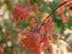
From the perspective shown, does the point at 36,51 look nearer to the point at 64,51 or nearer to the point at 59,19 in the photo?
the point at 64,51

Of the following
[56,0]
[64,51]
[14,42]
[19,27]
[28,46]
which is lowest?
[28,46]

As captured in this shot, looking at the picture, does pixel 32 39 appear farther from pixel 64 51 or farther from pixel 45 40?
pixel 64 51

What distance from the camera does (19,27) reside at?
1.20m

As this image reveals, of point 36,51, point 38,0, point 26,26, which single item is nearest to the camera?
point 36,51

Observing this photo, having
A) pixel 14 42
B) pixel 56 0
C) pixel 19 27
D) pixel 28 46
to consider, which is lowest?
pixel 28 46

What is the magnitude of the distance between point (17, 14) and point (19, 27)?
0.57m

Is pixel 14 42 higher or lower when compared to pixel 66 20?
lower

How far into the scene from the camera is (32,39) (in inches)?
23.6

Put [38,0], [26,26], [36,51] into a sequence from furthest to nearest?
[26,26], [38,0], [36,51]

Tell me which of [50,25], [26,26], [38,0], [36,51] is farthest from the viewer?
[26,26]

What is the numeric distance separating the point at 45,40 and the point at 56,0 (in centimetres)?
51

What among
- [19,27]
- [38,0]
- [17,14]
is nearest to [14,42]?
[19,27]

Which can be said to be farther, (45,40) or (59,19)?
(59,19)

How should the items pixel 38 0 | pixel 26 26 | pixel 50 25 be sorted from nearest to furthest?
pixel 50 25 → pixel 38 0 → pixel 26 26
